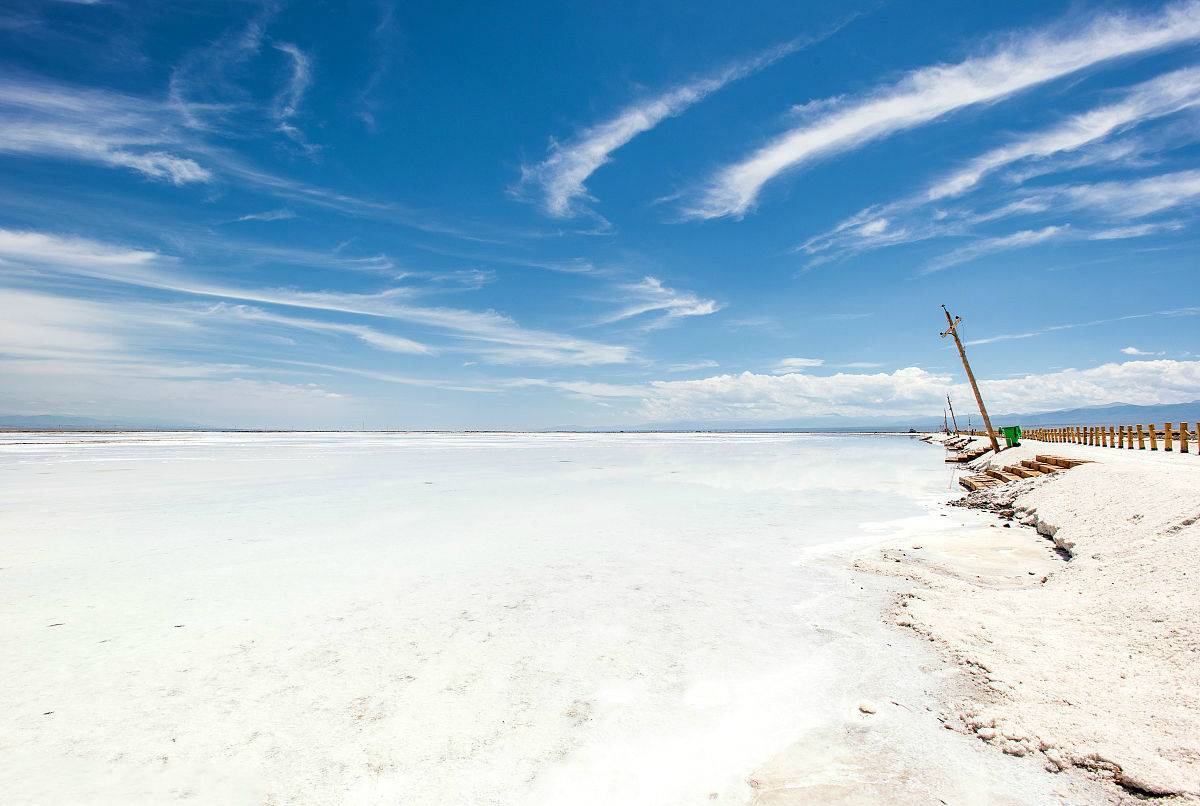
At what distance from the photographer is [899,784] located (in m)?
3.15

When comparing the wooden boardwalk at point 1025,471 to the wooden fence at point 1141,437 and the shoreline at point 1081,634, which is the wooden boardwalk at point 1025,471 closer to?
the shoreline at point 1081,634

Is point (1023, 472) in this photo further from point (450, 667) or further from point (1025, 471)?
point (450, 667)

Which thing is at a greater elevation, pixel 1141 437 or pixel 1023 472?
pixel 1141 437

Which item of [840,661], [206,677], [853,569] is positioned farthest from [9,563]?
[853,569]

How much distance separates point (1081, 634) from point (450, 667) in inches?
230

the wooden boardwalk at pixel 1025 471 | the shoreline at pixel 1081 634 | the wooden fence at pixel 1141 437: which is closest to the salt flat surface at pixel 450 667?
the shoreline at pixel 1081 634

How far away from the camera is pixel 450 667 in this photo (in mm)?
4777

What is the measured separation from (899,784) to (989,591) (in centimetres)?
482

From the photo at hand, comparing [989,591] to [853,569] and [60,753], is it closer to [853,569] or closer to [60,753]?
[853,569]

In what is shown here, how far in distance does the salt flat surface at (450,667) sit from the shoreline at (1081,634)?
0.36 metres

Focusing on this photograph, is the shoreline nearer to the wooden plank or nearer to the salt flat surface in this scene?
the salt flat surface

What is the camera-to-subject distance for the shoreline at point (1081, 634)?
10.9 feet

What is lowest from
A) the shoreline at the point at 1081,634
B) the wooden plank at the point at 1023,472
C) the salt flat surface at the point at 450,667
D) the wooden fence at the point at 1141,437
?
the salt flat surface at the point at 450,667

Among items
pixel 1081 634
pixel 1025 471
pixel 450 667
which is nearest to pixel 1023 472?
pixel 1025 471
